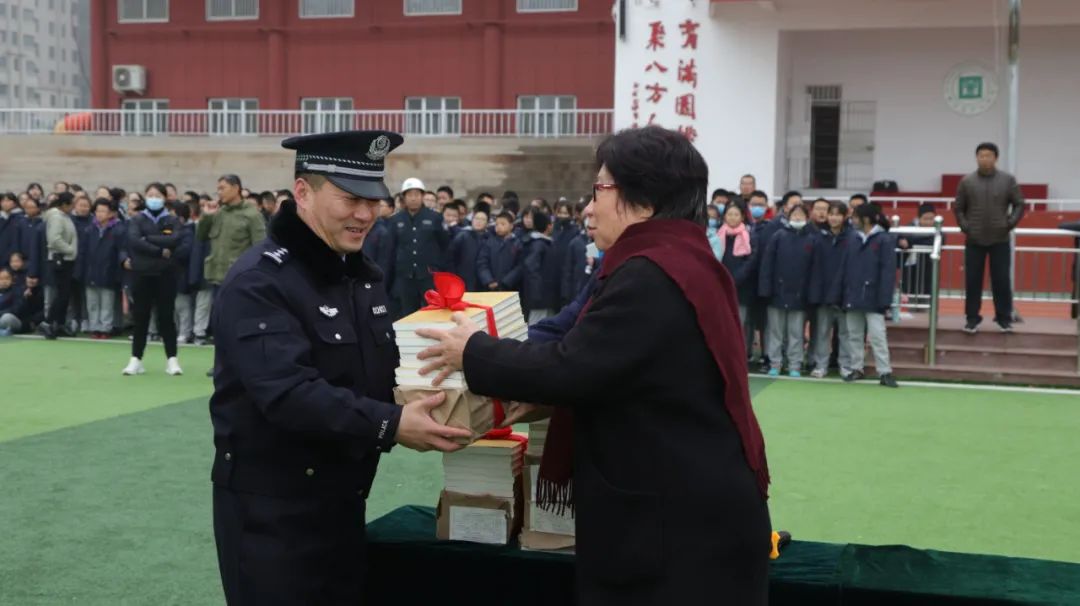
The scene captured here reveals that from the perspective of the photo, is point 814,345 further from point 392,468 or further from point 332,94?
point 332,94

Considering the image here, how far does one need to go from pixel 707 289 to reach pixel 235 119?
26429 mm

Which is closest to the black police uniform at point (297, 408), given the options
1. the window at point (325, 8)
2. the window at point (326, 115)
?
the window at point (326, 115)

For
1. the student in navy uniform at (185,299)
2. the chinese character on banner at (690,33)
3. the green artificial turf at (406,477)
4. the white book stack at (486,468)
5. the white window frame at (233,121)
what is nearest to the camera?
the white book stack at (486,468)

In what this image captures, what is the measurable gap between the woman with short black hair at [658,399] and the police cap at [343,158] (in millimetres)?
624

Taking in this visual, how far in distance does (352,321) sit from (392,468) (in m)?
4.34

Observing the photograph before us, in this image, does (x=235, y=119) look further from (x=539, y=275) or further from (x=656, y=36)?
(x=539, y=275)

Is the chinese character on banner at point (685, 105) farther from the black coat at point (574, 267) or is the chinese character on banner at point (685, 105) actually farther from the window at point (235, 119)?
the window at point (235, 119)

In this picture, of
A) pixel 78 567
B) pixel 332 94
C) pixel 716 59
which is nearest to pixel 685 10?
pixel 716 59

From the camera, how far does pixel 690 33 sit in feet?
60.7

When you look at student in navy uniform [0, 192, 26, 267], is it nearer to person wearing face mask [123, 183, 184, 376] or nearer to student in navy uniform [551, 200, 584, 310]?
person wearing face mask [123, 183, 184, 376]

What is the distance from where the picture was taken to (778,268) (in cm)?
1191

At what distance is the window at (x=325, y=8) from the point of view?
94.6 ft

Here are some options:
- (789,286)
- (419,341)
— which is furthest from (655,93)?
(419,341)

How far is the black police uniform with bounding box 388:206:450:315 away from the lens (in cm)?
1291
